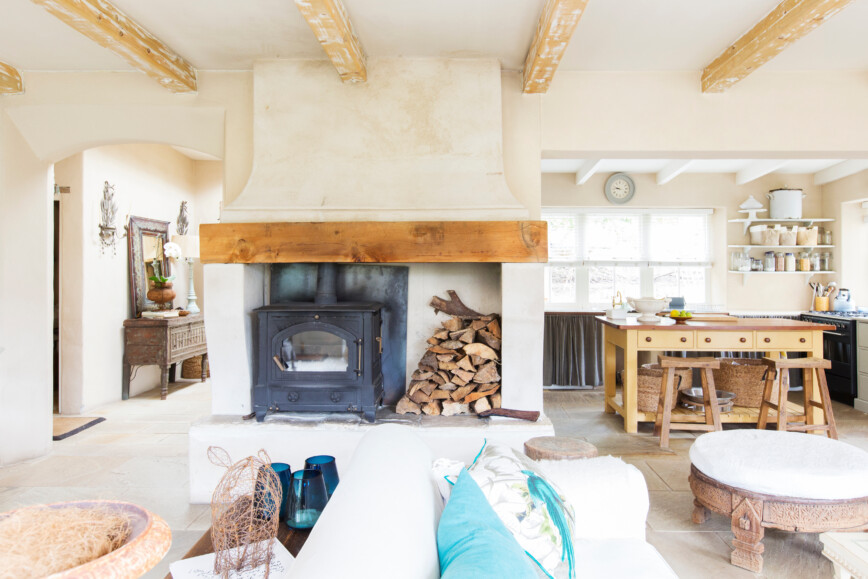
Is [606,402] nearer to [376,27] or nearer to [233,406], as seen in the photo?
[233,406]

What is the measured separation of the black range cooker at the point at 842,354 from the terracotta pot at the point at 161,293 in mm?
6377

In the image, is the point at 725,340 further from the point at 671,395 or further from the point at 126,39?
the point at 126,39

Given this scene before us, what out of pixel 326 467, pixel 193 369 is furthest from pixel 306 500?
pixel 193 369

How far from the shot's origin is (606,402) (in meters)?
4.50

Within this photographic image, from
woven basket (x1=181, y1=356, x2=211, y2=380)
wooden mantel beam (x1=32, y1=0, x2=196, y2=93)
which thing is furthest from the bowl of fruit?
woven basket (x1=181, y1=356, x2=211, y2=380)

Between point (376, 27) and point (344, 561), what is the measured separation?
7.88 ft

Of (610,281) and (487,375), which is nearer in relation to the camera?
(487,375)

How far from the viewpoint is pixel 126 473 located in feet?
10.2

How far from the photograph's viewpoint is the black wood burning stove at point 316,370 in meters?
2.71

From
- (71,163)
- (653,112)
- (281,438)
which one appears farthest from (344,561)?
(71,163)

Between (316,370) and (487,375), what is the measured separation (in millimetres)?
916

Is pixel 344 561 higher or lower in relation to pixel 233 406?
higher

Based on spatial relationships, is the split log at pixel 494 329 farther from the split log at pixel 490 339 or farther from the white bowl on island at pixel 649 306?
the white bowl on island at pixel 649 306

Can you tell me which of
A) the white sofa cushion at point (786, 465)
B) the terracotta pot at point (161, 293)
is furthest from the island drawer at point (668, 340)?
the terracotta pot at point (161, 293)
